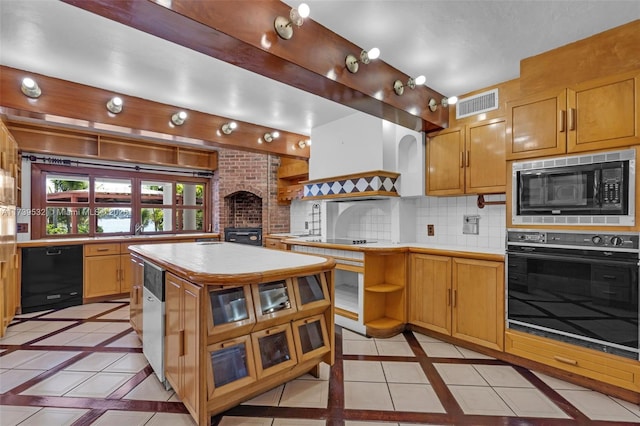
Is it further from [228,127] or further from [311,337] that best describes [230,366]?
[228,127]

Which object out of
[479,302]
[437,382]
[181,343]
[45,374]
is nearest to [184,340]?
[181,343]

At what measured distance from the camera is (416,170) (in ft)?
11.6

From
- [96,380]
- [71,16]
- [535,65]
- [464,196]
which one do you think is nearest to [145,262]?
[96,380]

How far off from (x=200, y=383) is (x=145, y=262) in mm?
1230

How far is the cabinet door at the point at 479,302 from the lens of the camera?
2555mm

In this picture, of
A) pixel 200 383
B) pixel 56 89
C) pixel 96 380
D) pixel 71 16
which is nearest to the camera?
pixel 200 383

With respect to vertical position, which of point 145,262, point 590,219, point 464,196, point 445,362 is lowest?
Answer: point 445,362

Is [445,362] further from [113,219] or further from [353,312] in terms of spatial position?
[113,219]

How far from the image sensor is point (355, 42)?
2.27 metres

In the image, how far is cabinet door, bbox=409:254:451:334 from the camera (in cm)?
289

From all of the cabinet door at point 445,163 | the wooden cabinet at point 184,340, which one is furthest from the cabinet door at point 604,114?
the wooden cabinet at point 184,340

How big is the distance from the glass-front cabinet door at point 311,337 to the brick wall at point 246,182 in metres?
3.69

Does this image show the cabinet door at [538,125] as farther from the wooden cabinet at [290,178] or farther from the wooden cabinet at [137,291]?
the wooden cabinet at [290,178]

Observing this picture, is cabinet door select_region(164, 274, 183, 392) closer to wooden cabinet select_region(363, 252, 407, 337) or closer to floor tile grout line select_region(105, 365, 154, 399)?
floor tile grout line select_region(105, 365, 154, 399)
